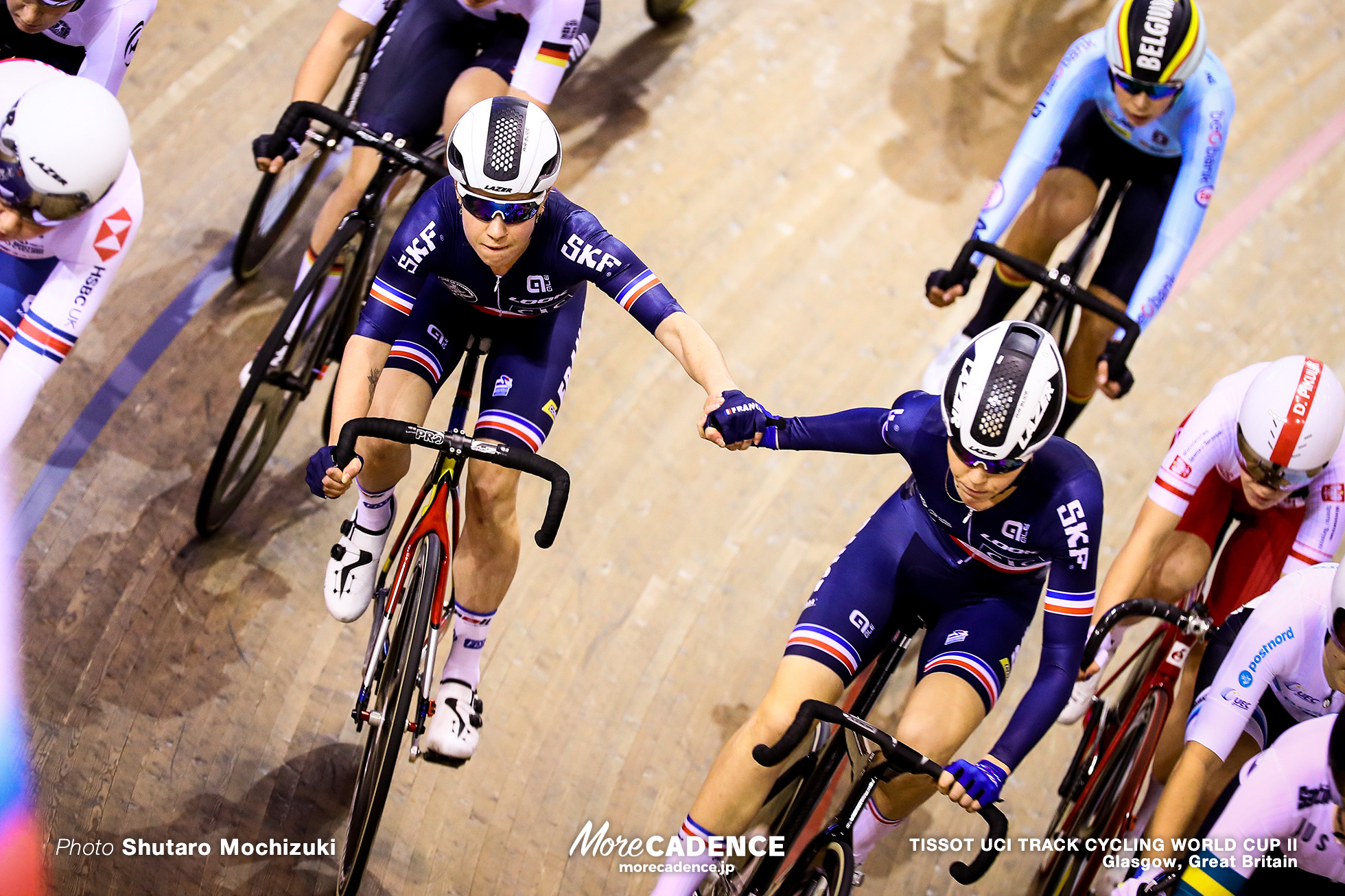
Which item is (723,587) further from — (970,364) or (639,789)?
(970,364)

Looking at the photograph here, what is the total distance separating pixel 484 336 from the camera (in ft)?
12.1

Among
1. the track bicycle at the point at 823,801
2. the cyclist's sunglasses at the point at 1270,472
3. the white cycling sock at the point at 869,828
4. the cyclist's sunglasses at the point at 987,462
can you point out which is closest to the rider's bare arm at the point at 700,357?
the cyclist's sunglasses at the point at 987,462

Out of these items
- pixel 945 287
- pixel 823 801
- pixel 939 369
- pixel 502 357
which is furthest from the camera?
pixel 939 369

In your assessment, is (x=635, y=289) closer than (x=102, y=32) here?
Yes

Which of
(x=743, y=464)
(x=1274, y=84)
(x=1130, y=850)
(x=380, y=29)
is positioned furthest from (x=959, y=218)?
(x=1130, y=850)

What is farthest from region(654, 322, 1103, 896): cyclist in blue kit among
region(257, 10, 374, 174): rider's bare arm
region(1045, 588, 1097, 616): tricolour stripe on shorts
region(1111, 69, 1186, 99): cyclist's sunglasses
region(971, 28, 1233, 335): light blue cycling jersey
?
region(257, 10, 374, 174): rider's bare arm

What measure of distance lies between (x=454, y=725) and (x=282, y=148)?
1954 mm

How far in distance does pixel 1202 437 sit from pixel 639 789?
2137mm

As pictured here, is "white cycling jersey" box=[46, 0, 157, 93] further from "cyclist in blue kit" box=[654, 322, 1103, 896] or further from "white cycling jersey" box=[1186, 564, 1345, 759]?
"white cycling jersey" box=[1186, 564, 1345, 759]

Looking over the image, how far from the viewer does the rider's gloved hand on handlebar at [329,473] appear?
3076 mm

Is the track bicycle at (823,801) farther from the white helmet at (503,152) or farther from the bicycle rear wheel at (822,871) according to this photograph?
the white helmet at (503,152)

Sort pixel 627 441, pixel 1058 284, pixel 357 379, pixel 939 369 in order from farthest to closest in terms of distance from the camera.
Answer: pixel 627 441 → pixel 939 369 → pixel 1058 284 → pixel 357 379

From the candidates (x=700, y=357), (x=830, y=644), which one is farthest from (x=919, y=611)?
(x=700, y=357)

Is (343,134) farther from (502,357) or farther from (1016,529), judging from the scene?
(1016,529)
